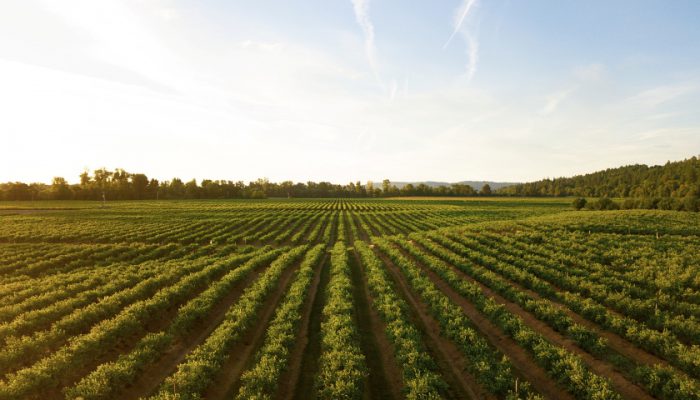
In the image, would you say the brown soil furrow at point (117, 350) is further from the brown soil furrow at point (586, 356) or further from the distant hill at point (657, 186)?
the distant hill at point (657, 186)

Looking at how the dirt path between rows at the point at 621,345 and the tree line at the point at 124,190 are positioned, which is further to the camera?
the tree line at the point at 124,190

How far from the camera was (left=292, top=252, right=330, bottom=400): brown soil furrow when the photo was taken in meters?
11.3

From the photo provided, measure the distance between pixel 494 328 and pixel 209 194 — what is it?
181203mm

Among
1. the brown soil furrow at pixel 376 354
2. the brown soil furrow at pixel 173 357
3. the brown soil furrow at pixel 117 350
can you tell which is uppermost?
the brown soil furrow at pixel 117 350

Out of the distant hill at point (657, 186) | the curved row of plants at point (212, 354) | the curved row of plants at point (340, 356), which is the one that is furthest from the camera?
the distant hill at point (657, 186)

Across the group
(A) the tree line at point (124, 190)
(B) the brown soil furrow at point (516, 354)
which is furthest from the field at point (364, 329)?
(A) the tree line at point (124, 190)

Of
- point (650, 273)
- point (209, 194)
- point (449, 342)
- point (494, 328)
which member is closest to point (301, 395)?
point (449, 342)

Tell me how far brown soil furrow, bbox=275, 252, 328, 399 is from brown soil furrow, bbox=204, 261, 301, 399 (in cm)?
169

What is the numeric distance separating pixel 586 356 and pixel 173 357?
17784 mm

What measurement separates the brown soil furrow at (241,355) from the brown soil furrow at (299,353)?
1.69 metres

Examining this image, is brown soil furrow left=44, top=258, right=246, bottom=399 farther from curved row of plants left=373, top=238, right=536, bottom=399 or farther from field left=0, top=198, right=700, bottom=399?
curved row of plants left=373, top=238, right=536, bottom=399

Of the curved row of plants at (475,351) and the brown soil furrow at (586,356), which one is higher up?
the curved row of plants at (475,351)

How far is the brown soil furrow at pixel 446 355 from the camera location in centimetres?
1120

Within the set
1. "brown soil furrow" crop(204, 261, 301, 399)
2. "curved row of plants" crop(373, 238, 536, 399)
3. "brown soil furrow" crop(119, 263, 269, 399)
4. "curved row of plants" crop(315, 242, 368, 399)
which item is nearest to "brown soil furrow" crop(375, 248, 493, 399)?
"curved row of plants" crop(373, 238, 536, 399)
